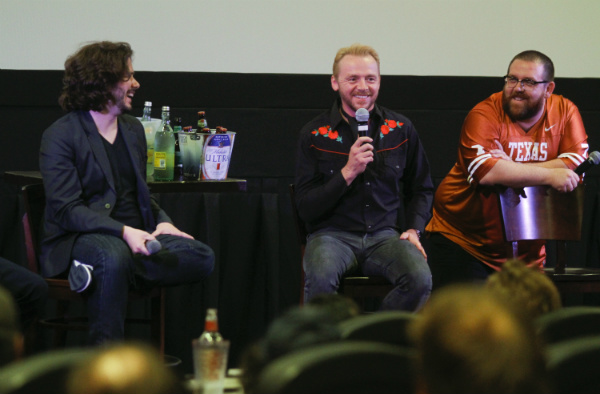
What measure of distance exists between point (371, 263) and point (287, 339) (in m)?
1.84

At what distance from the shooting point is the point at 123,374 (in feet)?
2.45

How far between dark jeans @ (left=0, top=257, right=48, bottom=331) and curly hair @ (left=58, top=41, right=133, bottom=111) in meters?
0.61

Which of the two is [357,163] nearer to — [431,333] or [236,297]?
[236,297]

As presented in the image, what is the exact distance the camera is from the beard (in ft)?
10.3

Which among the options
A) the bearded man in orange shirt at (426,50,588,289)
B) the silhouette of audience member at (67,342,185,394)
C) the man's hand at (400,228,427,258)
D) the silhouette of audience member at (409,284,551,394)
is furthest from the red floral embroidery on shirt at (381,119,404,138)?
the silhouette of audience member at (67,342,185,394)

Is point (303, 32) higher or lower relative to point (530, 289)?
higher

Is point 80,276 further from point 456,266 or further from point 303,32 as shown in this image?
point 303,32

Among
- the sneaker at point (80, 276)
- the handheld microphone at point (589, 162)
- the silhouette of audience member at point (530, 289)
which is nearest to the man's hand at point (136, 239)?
the sneaker at point (80, 276)

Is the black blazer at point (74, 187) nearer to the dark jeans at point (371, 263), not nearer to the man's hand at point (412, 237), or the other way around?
the dark jeans at point (371, 263)

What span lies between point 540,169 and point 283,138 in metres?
1.32

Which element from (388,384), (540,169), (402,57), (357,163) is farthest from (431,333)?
(402,57)

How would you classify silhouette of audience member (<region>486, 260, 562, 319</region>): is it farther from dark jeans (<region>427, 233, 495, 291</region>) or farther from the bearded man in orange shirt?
dark jeans (<region>427, 233, 495, 291</region>)

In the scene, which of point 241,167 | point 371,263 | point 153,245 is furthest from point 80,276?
point 241,167

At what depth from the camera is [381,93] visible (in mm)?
3916
